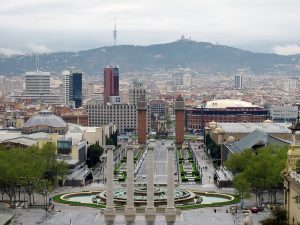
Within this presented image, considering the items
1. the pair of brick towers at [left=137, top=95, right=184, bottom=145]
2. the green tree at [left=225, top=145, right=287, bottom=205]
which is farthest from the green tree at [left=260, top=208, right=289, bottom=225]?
the pair of brick towers at [left=137, top=95, right=184, bottom=145]

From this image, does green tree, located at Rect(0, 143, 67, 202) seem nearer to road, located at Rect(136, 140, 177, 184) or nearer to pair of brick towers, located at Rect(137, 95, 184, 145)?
road, located at Rect(136, 140, 177, 184)

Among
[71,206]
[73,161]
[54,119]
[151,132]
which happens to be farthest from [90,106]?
[71,206]

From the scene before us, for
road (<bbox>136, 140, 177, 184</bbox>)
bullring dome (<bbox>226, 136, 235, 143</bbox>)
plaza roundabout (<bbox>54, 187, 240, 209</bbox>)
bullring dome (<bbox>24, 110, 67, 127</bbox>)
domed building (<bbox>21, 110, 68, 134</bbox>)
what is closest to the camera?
plaza roundabout (<bbox>54, 187, 240, 209</bbox>)

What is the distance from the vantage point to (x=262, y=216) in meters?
62.2

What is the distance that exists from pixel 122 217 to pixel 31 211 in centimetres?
796

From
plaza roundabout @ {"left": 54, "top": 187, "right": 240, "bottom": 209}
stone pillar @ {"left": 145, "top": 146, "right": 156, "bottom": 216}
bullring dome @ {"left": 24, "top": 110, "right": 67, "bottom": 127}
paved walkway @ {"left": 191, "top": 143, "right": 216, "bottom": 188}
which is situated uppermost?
bullring dome @ {"left": 24, "top": 110, "right": 67, "bottom": 127}

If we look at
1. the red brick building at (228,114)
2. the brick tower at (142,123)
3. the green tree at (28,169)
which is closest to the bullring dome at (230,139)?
the brick tower at (142,123)

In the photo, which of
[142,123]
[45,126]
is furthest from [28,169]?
[142,123]

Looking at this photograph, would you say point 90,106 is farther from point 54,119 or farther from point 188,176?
point 188,176

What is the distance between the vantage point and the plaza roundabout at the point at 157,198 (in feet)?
229

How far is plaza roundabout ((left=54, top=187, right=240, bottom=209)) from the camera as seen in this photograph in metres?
69.8

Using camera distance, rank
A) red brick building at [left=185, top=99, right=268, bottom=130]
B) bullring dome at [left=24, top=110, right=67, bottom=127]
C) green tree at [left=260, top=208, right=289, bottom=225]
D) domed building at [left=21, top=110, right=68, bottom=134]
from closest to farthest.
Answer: green tree at [left=260, top=208, right=289, bottom=225] < domed building at [left=21, top=110, right=68, bottom=134] < bullring dome at [left=24, top=110, right=67, bottom=127] < red brick building at [left=185, top=99, right=268, bottom=130]

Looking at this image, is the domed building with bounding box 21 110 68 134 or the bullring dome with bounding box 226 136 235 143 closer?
the bullring dome with bounding box 226 136 235 143

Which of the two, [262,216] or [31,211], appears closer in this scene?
[262,216]
